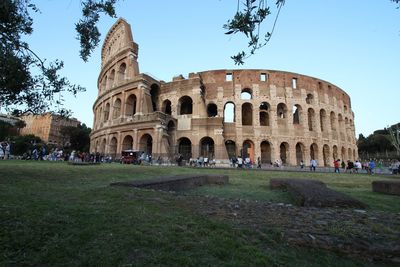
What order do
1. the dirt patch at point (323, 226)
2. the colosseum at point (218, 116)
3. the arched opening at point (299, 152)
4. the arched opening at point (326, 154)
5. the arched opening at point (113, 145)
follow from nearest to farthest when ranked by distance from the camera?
1. the dirt patch at point (323, 226)
2. the colosseum at point (218, 116)
3. the arched opening at point (299, 152)
4. the arched opening at point (113, 145)
5. the arched opening at point (326, 154)

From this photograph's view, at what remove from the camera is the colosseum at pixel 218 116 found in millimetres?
25859

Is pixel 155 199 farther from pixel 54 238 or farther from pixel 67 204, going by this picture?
pixel 54 238

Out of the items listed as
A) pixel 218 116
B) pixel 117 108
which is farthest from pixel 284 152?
pixel 117 108

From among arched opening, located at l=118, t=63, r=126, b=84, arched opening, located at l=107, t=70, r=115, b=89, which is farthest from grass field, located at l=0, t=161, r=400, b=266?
arched opening, located at l=107, t=70, r=115, b=89

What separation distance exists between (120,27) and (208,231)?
37.5m

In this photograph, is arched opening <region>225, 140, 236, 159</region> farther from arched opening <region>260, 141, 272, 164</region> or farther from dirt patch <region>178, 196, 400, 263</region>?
dirt patch <region>178, 196, 400, 263</region>

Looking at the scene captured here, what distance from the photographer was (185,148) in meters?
Result: 27.5

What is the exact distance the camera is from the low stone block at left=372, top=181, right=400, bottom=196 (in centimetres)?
672

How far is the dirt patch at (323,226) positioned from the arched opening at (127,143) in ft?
81.4

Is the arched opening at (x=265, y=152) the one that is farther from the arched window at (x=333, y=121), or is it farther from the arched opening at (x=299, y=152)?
the arched window at (x=333, y=121)

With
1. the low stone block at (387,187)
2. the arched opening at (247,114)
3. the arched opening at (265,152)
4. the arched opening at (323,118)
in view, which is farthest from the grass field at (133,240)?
the arched opening at (323,118)

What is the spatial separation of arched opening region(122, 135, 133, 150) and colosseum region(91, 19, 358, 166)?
116mm

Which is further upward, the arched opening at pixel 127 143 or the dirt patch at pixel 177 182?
the arched opening at pixel 127 143

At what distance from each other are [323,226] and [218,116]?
23.7 metres
